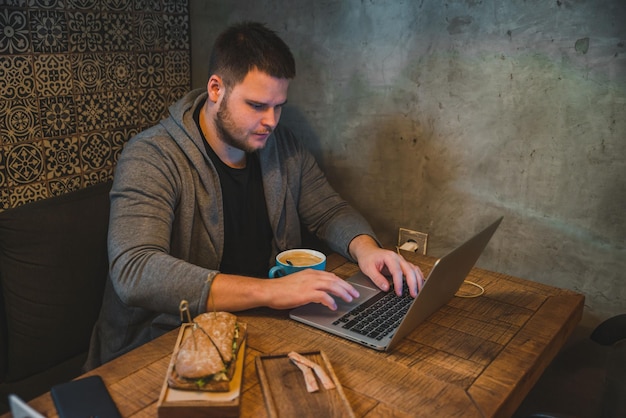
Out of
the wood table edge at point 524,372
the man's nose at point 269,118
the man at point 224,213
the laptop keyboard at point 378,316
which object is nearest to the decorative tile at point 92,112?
the man at point 224,213

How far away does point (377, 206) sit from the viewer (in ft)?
6.54

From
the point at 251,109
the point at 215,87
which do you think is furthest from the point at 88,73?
the point at 251,109

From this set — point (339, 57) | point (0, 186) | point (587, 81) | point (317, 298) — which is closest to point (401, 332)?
point (317, 298)

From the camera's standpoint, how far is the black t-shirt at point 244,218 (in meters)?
1.66

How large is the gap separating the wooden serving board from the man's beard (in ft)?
2.34

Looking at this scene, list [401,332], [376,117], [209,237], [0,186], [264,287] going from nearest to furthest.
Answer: [401,332]
[264,287]
[209,237]
[0,186]
[376,117]

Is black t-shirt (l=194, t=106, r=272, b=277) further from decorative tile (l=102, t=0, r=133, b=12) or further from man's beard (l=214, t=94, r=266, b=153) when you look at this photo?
decorative tile (l=102, t=0, r=133, b=12)

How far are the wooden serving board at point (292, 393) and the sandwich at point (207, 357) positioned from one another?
0.21ft

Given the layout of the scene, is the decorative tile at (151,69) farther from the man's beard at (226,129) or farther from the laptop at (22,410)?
the laptop at (22,410)

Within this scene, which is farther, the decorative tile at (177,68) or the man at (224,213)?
the decorative tile at (177,68)

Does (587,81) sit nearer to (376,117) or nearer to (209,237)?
(376,117)

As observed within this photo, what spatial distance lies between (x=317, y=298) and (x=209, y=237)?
490 millimetres

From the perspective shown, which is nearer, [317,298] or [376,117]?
[317,298]

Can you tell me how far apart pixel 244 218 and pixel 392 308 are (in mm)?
596
